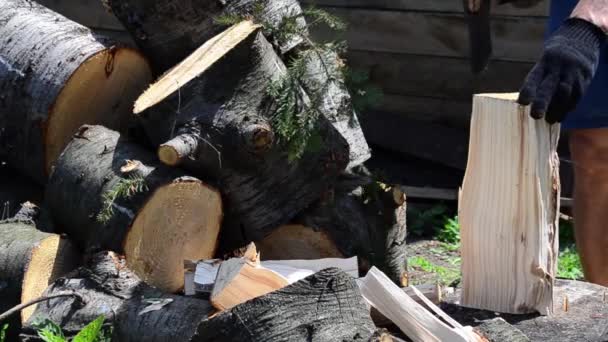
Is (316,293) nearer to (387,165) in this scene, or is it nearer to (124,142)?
(124,142)

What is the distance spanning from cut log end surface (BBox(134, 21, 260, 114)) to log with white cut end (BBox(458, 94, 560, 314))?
3.32ft

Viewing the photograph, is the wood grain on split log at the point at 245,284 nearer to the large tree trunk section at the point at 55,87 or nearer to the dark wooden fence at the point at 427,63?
the large tree trunk section at the point at 55,87

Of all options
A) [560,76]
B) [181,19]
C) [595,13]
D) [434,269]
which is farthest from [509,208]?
[434,269]

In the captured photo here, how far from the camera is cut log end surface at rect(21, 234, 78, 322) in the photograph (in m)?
3.46

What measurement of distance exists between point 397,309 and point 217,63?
1.16 metres

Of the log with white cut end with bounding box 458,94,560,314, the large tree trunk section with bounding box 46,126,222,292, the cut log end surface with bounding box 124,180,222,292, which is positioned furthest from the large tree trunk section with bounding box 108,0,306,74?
the log with white cut end with bounding box 458,94,560,314

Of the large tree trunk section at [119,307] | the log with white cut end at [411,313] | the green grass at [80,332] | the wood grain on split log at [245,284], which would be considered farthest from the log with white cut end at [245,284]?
the green grass at [80,332]

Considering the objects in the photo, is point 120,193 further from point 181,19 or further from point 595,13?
point 595,13

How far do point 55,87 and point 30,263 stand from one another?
72 cm

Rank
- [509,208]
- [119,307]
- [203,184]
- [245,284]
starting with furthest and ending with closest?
[203,184], [119,307], [245,284], [509,208]

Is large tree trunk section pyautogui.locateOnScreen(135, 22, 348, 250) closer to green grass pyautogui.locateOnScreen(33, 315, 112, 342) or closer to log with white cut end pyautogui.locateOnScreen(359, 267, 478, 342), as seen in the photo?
green grass pyautogui.locateOnScreen(33, 315, 112, 342)

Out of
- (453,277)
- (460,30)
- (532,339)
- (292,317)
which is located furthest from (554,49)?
(460,30)

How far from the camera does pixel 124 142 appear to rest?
3713 mm

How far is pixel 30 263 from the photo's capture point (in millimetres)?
3480
